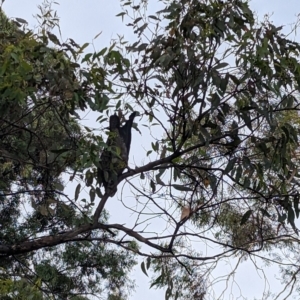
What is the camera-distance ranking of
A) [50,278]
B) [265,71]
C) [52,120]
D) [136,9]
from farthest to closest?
[50,278] → [52,120] → [136,9] → [265,71]

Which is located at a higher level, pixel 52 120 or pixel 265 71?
pixel 52 120

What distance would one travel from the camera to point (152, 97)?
321cm

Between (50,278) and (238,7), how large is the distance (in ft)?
13.9

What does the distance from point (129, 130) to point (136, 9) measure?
0.98 metres

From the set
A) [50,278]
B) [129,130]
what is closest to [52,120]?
[129,130]

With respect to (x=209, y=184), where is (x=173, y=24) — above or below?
above

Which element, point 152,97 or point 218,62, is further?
point 152,97

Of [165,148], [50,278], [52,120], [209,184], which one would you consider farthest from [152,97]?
[50,278]

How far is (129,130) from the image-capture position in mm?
3920

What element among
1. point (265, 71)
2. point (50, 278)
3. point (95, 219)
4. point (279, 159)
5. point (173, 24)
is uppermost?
point (50, 278)

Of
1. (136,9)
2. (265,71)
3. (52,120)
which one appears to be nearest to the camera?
(265,71)

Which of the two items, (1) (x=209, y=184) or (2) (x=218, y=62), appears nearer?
(2) (x=218, y=62)

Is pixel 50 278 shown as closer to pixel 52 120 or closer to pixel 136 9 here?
pixel 52 120

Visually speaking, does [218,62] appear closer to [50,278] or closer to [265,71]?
[265,71]
